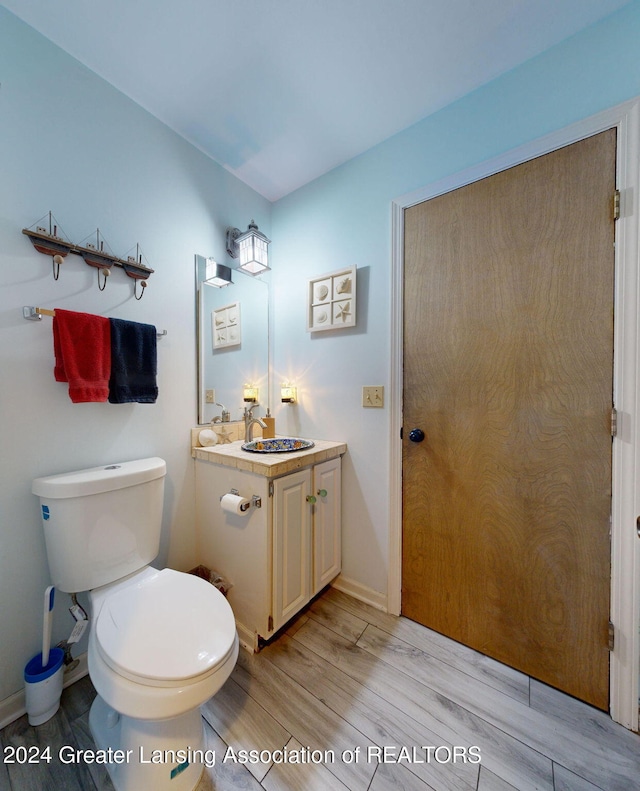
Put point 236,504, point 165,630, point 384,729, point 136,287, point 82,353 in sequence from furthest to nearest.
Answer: point 136,287 → point 236,504 → point 82,353 → point 384,729 → point 165,630

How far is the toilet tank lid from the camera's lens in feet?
3.32

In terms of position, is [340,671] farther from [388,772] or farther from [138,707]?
[138,707]

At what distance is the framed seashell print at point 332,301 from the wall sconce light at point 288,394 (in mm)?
373

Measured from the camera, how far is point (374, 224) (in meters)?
1.54

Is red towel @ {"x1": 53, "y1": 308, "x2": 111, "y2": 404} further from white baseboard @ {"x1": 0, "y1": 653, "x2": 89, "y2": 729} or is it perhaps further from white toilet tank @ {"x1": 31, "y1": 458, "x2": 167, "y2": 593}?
white baseboard @ {"x1": 0, "y1": 653, "x2": 89, "y2": 729}

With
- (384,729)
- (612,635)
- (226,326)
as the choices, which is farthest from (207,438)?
(612,635)

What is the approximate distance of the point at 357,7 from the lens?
3.36 ft

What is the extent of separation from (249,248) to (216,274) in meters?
0.25

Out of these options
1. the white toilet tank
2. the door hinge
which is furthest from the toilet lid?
the door hinge

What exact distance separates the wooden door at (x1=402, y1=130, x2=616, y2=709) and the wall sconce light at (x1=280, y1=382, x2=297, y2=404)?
2.34 ft

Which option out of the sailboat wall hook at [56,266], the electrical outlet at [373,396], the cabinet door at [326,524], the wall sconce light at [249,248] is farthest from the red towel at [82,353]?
the electrical outlet at [373,396]

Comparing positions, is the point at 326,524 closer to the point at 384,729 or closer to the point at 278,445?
the point at 278,445

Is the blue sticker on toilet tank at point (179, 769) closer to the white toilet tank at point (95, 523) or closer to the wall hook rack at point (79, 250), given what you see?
the white toilet tank at point (95, 523)

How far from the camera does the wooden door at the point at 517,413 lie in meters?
1.05
